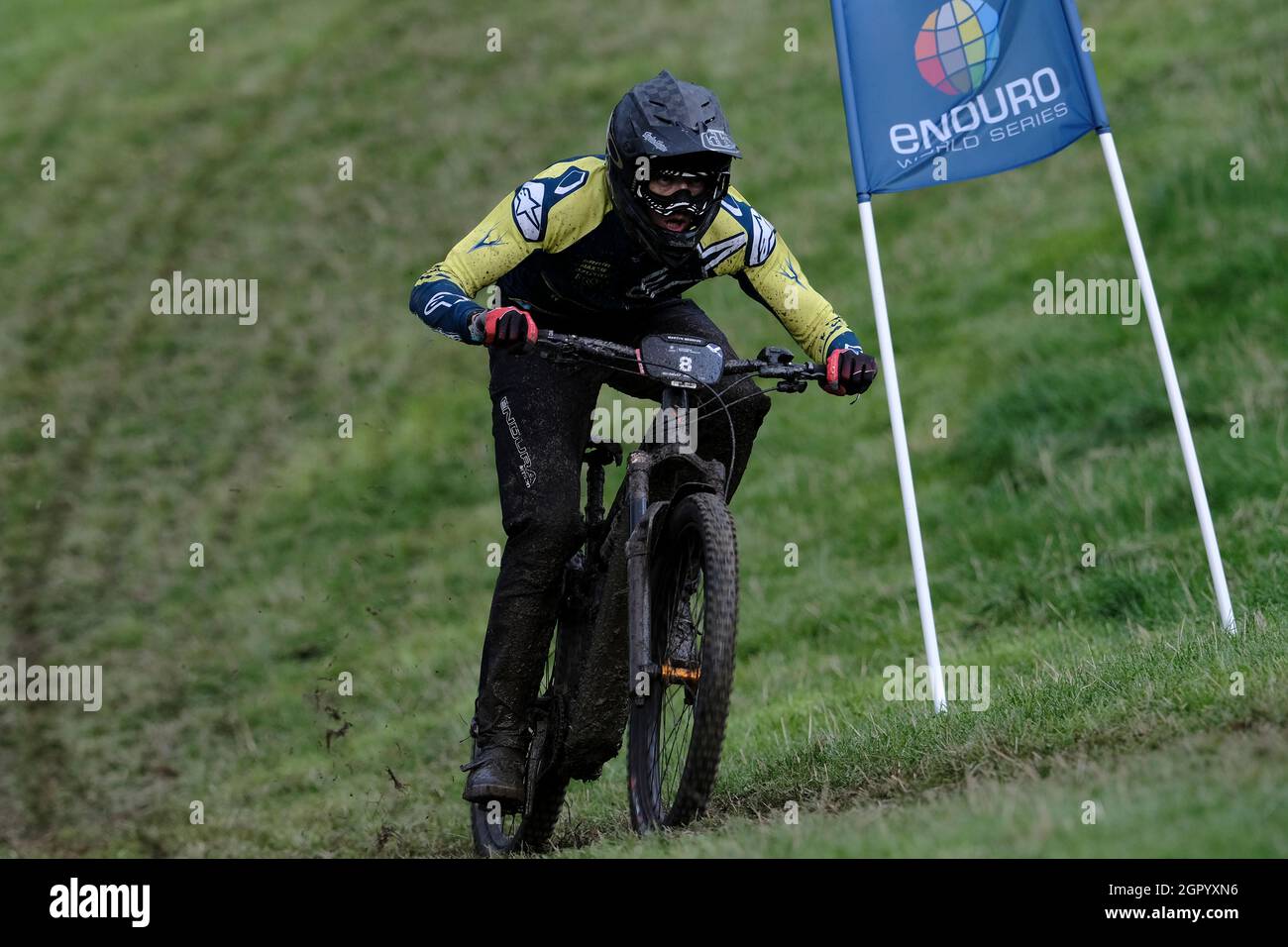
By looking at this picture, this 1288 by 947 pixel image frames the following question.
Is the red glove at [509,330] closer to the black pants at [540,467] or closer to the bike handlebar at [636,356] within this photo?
the bike handlebar at [636,356]

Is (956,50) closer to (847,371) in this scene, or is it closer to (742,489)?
(847,371)

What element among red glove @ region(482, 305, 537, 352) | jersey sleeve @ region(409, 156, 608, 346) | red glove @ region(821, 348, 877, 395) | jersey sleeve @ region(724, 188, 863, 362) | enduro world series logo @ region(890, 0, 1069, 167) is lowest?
red glove @ region(821, 348, 877, 395)

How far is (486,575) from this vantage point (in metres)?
13.5

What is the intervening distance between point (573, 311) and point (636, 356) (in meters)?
0.85

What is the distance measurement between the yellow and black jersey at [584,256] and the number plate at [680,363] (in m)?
0.43

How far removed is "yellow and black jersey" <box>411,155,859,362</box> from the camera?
6.57m

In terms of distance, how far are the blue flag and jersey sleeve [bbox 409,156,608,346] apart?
2553 mm

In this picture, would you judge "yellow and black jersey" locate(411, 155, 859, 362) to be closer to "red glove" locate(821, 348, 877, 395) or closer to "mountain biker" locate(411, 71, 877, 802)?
"mountain biker" locate(411, 71, 877, 802)

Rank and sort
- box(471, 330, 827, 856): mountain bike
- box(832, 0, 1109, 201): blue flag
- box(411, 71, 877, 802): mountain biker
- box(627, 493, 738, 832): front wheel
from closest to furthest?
box(471, 330, 827, 856): mountain bike → box(627, 493, 738, 832): front wheel → box(411, 71, 877, 802): mountain biker → box(832, 0, 1109, 201): blue flag

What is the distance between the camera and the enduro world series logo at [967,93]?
8.77 m

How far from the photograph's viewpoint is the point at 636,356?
6.16 m

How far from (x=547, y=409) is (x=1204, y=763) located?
293 centimetres

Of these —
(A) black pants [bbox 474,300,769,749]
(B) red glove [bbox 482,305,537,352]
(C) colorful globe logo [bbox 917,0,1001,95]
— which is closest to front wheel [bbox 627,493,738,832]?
(A) black pants [bbox 474,300,769,749]

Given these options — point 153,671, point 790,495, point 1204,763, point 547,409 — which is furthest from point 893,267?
point 1204,763
